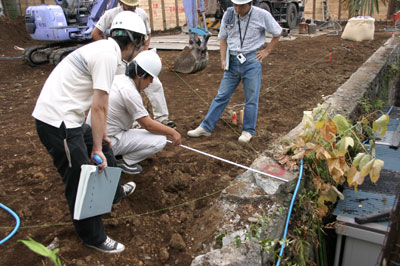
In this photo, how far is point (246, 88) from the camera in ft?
13.4

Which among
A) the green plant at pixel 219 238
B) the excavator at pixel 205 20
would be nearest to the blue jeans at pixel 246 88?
the green plant at pixel 219 238

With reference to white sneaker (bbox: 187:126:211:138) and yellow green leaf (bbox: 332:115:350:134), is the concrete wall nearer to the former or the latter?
white sneaker (bbox: 187:126:211:138)

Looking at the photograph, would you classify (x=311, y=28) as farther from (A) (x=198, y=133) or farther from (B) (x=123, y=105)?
(B) (x=123, y=105)

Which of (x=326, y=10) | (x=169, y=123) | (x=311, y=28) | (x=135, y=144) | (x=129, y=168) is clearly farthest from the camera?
(x=326, y=10)

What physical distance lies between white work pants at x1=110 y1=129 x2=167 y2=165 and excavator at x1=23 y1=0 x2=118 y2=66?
5.69m

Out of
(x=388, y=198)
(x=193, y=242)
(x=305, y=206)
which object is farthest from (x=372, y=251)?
(x=193, y=242)

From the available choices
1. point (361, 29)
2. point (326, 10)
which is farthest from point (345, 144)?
point (326, 10)

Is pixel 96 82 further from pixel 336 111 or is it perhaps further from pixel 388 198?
pixel 336 111

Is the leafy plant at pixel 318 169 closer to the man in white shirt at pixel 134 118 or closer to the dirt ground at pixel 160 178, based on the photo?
the dirt ground at pixel 160 178

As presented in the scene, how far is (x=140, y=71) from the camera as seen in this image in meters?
2.85

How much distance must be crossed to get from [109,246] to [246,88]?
8.27 ft

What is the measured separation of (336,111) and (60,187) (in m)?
3.37

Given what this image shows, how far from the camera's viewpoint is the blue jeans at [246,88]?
400 centimetres

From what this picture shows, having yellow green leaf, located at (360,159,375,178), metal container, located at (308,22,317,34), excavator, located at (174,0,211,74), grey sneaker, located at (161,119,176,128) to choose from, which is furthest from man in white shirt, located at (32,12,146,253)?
metal container, located at (308,22,317,34)
